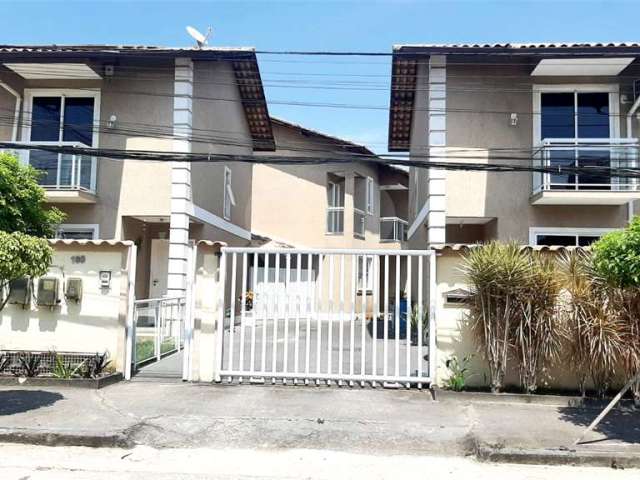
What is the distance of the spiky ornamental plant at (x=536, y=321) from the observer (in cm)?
721

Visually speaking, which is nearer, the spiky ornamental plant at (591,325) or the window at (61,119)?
the spiky ornamental plant at (591,325)

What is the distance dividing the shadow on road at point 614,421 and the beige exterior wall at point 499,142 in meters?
6.60

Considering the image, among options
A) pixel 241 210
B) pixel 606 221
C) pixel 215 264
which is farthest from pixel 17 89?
pixel 606 221

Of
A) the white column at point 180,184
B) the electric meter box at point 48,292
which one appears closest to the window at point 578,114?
the white column at point 180,184

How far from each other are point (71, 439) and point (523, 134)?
11.6m

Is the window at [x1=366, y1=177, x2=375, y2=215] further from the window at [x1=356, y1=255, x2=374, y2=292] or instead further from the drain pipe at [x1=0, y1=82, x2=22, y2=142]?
the window at [x1=356, y1=255, x2=374, y2=292]

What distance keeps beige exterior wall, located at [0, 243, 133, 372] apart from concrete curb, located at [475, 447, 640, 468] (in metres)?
5.74

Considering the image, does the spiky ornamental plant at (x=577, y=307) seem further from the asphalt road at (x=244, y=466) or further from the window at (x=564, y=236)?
the window at (x=564, y=236)

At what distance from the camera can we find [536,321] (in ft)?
23.9

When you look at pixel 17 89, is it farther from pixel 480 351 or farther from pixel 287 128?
pixel 480 351

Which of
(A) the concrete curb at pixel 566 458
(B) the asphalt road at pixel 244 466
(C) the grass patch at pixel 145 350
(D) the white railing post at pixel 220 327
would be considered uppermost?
(D) the white railing post at pixel 220 327

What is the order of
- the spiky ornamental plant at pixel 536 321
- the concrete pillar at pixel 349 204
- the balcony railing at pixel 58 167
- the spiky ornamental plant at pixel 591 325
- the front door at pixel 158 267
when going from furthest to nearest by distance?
1. the concrete pillar at pixel 349 204
2. the front door at pixel 158 267
3. the balcony railing at pixel 58 167
4. the spiky ornamental plant at pixel 536 321
5. the spiky ornamental plant at pixel 591 325

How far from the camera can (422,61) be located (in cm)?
1426

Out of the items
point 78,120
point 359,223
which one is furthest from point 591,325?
point 359,223
